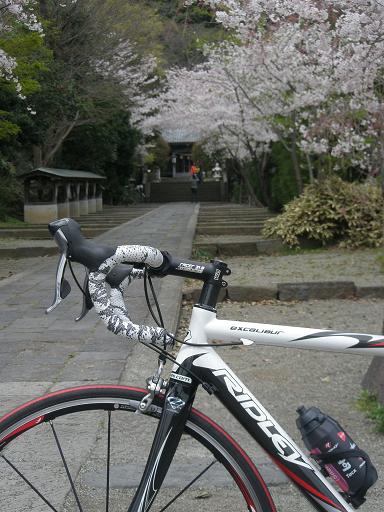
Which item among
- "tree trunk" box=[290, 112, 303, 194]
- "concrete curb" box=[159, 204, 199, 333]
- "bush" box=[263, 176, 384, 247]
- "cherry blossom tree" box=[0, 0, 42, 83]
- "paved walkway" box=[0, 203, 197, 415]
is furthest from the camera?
"tree trunk" box=[290, 112, 303, 194]

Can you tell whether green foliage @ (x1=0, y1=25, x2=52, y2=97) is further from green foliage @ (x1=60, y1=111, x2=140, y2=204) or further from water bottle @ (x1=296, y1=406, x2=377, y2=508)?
green foliage @ (x1=60, y1=111, x2=140, y2=204)

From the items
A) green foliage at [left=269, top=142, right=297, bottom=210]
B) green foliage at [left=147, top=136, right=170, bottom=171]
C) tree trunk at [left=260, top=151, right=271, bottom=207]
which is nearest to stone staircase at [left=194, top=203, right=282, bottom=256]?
green foliage at [left=269, top=142, right=297, bottom=210]

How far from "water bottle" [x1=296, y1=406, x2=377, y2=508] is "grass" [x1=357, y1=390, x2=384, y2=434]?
188 cm

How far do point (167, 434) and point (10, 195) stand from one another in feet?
72.2

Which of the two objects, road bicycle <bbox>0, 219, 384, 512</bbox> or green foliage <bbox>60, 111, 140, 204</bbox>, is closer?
road bicycle <bbox>0, 219, 384, 512</bbox>

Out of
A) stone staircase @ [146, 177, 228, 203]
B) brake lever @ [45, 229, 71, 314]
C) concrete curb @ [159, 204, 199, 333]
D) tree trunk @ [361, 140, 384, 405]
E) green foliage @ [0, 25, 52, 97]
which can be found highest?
green foliage @ [0, 25, 52, 97]

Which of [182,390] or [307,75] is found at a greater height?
[307,75]

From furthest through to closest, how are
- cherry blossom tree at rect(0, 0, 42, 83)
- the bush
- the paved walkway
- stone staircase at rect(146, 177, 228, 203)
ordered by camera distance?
stone staircase at rect(146, 177, 228, 203), the bush, cherry blossom tree at rect(0, 0, 42, 83), the paved walkway

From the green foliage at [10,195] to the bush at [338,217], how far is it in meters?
11.0

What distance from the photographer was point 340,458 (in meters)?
1.95

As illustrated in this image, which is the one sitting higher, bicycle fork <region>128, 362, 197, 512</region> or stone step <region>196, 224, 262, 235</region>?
bicycle fork <region>128, 362, 197, 512</region>

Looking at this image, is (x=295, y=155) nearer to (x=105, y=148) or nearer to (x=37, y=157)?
(x=37, y=157)

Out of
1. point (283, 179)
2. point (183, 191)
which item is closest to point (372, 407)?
point (283, 179)

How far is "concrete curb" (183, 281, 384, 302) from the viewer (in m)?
8.51
